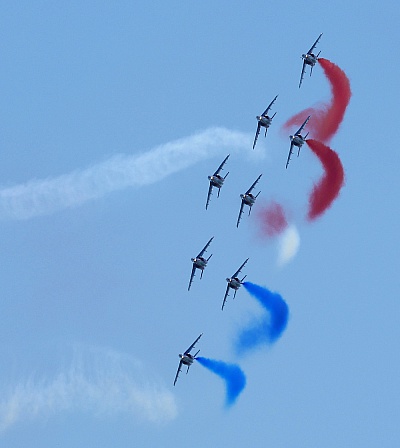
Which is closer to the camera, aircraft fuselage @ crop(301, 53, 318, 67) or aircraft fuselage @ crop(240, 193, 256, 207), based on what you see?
aircraft fuselage @ crop(240, 193, 256, 207)

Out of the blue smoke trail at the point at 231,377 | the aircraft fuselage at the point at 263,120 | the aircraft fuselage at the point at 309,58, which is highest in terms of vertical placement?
the aircraft fuselage at the point at 309,58

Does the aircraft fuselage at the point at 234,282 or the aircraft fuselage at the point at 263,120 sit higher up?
the aircraft fuselage at the point at 263,120

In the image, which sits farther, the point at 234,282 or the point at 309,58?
the point at 309,58

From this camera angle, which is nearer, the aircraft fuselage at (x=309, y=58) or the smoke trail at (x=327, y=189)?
the smoke trail at (x=327, y=189)

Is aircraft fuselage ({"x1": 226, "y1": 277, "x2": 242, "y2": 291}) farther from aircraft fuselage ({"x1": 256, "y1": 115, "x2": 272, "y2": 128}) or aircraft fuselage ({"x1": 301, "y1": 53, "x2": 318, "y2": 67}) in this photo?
aircraft fuselage ({"x1": 301, "y1": 53, "x2": 318, "y2": 67})

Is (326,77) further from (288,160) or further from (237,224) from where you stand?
(237,224)

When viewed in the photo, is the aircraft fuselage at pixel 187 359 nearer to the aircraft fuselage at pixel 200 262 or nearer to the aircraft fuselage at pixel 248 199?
the aircraft fuselage at pixel 200 262

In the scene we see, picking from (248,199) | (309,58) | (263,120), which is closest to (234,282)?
(248,199)

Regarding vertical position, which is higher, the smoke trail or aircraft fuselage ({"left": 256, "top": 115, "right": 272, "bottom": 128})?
aircraft fuselage ({"left": 256, "top": 115, "right": 272, "bottom": 128})

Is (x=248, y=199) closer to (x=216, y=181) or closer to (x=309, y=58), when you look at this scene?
(x=216, y=181)

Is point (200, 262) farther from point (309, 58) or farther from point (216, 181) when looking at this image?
point (309, 58)

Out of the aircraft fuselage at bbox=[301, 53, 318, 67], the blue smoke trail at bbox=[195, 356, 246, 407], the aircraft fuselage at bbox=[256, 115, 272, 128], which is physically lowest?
the blue smoke trail at bbox=[195, 356, 246, 407]

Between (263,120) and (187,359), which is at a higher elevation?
(263,120)

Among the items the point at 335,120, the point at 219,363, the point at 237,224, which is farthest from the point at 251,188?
the point at 219,363
